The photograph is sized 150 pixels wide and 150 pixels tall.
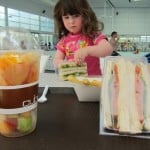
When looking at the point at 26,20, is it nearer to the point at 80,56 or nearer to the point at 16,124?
the point at 80,56

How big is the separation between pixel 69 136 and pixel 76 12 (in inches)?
32.7

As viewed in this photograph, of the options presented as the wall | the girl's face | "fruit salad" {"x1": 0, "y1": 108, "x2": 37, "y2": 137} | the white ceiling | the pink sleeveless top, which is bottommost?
"fruit salad" {"x1": 0, "y1": 108, "x2": 37, "y2": 137}

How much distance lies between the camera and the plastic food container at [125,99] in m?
0.48

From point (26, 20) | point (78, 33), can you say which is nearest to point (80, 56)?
point (78, 33)

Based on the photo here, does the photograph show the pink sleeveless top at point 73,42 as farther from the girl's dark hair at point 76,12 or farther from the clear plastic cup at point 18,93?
the clear plastic cup at point 18,93

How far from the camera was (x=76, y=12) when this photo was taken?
1213mm

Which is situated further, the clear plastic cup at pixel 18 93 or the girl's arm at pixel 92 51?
the girl's arm at pixel 92 51

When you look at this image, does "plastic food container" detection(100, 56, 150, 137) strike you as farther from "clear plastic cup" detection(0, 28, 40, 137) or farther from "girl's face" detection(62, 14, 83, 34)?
"girl's face" detection(62, 14, 83, 34)

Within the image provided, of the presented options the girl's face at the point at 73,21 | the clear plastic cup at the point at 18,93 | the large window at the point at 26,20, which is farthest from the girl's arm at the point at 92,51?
the large window at the point at 26,20

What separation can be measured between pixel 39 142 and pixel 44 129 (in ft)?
0.19

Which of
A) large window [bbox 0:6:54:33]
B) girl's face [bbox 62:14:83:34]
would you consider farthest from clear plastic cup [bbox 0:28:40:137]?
large window [bbox 0:6:54:33]

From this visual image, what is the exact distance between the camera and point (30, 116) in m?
0.49

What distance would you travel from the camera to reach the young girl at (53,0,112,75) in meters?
1.01

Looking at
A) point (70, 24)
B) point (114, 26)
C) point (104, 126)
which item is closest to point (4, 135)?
point (104, 126)
